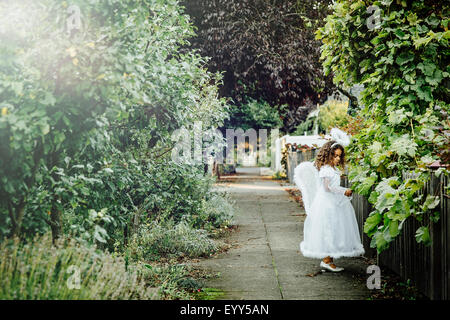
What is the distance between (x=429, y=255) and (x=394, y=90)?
2.35 metres

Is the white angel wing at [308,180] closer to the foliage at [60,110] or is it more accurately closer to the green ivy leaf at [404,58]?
the green ivy leaf at [404,58]

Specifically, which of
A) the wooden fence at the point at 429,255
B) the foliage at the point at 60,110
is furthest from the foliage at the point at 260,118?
the foliage at the point at 60,110

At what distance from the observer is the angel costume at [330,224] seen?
628 cm

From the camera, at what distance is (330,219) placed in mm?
6332

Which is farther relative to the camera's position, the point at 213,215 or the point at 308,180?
the point at 213,215

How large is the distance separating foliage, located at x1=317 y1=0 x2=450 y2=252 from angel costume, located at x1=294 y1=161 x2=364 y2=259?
1.51ft

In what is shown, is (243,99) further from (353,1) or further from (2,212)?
(2,212)

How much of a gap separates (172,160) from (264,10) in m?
9.01

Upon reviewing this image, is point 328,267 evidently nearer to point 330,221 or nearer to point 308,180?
point 330,221

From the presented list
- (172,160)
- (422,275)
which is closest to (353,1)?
(172,160)

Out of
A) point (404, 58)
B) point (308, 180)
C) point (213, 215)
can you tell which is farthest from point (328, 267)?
point (213, 215)
